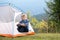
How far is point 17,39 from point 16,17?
1.23 m

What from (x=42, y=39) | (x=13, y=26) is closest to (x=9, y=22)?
(x=13, y=26)

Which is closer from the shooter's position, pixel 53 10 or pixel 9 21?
pixel 9 21

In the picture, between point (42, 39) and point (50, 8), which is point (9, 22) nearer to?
point (42, 39)

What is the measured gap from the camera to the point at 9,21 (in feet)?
25.7

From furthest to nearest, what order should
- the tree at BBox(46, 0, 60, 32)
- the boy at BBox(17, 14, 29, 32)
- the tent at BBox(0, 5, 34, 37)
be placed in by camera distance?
the tree at BBox(46, 0, 60, 32) → the boy at BBox(17, 14, 29, 32) → the tent at BBox(0, 5, 34, 37)

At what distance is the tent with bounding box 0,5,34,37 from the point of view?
300 inches

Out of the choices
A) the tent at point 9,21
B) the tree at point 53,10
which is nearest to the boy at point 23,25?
the tent at point 9,21

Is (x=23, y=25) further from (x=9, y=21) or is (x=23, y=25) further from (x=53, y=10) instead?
(x=53, y=10)

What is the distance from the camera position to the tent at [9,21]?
7.61 metres

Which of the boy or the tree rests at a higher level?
the tree

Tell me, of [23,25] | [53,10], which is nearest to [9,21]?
[23,25]

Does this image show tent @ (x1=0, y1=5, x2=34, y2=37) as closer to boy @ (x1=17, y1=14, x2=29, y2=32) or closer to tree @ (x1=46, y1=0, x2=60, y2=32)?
boy @ (x1=17, y1=14, x2=29, y2=32)

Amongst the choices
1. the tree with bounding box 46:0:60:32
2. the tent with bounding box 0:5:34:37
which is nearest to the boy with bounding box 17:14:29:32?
the tent with bounding box 0:5:34:37

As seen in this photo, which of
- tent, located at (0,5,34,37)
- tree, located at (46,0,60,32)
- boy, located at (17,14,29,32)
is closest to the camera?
tent, located at (0,5,34,37)
